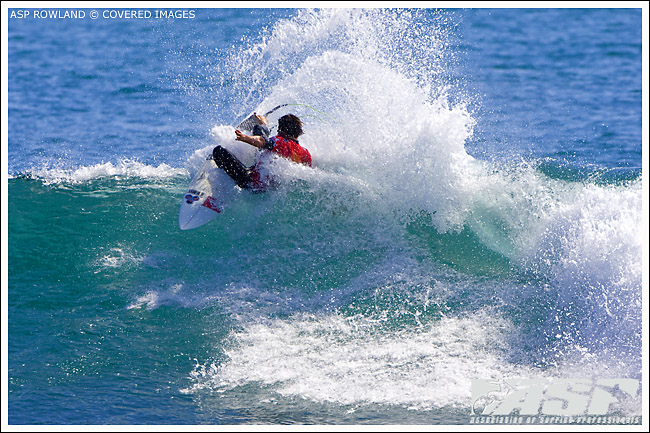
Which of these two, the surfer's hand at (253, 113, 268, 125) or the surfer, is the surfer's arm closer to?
the surfer

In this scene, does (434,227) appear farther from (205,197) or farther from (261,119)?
(205,197)

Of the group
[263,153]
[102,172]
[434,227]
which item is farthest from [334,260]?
[102,172]

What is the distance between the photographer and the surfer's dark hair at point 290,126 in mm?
9109

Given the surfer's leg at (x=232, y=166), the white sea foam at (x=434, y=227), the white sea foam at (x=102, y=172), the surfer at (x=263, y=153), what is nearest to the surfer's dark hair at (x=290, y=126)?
the surfer at (x=263, y=153)

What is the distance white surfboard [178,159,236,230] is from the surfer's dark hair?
96 cm

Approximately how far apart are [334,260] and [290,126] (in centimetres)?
183

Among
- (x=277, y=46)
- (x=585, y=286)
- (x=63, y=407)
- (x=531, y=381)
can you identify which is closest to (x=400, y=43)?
(x=277, y=46)

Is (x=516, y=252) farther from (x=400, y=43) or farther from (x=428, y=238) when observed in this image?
(x=400, y=43)

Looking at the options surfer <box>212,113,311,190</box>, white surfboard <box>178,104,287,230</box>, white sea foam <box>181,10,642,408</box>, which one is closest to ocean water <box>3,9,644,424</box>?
white sea foam <box>181,10,642,408</box>

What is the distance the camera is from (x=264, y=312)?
323 inches

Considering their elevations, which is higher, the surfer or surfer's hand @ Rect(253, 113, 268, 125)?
surfer's hand @ Rect(253, 113, 268, 125)

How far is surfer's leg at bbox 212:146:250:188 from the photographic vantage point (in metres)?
9.16

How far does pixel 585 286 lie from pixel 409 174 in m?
2.55

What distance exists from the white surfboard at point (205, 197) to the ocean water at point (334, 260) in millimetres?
391
